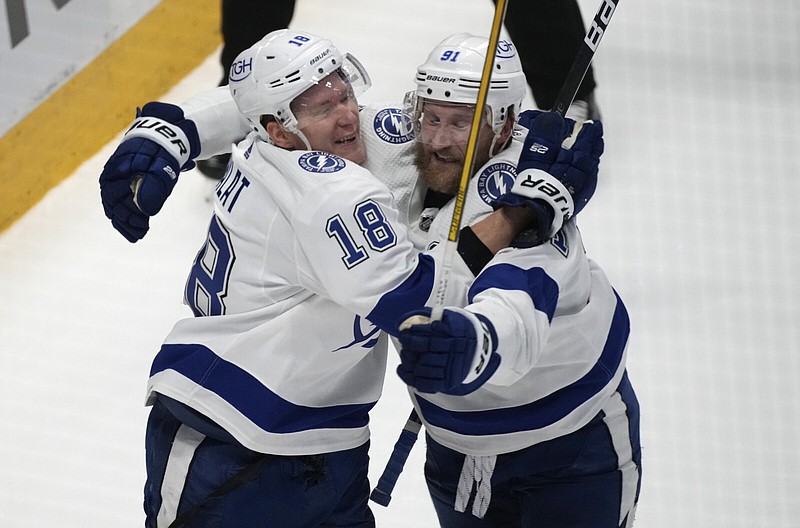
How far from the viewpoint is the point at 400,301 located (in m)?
1.73

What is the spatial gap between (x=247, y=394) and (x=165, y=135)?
1.67ft

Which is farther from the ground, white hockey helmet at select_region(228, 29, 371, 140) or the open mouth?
white hockey helmet at select_region(228, 29, 371, 140)

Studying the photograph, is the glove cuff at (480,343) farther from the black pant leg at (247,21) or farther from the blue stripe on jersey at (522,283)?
the black pant leg at (247,21)

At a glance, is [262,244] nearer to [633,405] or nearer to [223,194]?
[223,194]

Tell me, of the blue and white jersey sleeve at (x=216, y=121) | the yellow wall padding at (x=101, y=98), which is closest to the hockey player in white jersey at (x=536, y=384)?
the blue and white jersey sleeve at (x=216, y=121)

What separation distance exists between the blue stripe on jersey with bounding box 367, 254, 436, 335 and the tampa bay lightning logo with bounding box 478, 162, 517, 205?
0.21 meters

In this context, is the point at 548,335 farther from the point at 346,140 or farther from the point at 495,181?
the point at 346,140

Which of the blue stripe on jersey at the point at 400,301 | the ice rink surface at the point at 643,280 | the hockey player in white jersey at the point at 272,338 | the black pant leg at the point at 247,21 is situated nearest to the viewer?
the blue stripe on jersey at the point at 400,301

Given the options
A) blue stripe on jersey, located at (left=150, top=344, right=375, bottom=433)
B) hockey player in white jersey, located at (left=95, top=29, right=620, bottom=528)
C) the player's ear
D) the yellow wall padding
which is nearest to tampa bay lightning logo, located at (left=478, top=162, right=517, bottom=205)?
hockey player in white jersey, located at (left=95, top=29, right=620, bottom=528)

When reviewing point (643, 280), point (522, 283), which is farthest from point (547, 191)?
point (643, 280)

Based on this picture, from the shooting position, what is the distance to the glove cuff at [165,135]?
2.10m

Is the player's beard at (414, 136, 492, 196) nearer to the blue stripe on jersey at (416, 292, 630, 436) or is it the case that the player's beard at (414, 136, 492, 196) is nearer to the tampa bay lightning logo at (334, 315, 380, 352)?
the tampa bay lightning logo at (334, 315, 380, 352)

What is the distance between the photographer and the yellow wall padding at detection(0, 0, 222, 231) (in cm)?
364

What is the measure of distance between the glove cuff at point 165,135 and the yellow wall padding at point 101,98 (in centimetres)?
156
